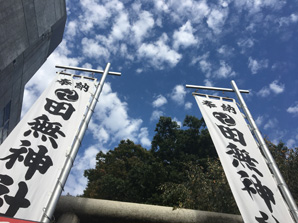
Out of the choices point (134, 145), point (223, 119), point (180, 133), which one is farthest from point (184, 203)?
point (134, 145)

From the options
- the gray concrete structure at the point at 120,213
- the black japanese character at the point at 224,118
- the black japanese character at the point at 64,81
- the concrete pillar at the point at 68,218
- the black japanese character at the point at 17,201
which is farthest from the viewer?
the black japanese character at the point at 224,118

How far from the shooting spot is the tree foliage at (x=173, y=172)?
9.14 meters

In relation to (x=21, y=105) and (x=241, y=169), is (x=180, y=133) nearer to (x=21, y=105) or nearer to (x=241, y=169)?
(x=21, y=105)

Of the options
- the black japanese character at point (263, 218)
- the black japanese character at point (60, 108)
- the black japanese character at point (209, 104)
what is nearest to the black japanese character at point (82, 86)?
the black japanese character at point (60, 108)

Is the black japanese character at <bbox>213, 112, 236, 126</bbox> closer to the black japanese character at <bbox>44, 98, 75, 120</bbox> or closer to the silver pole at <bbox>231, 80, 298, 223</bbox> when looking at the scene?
the silver pole at <bbox>231, 80, 298, 223</bbox>

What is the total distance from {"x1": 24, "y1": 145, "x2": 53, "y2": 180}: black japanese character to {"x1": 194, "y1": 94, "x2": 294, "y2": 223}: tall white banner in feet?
13.0

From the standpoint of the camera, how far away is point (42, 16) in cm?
1220

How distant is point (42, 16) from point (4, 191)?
1171 cm

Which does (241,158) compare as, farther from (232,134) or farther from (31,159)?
Result: (31,159)

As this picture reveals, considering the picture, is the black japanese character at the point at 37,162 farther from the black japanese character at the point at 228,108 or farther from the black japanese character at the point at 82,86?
the black japanese character at the point at 228,108

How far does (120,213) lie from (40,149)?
8.34 ft

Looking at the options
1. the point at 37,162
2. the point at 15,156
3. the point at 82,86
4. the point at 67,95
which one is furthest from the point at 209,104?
the point at 15,156

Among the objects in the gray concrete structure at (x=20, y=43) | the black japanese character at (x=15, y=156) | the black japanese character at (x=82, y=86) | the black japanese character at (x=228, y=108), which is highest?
the gray concrete structure at (x=20, y=43)

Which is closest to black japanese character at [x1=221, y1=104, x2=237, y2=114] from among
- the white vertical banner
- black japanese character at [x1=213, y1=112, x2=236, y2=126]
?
black japanese character at [x1=213, y1=112, x2=236, y2=126]
